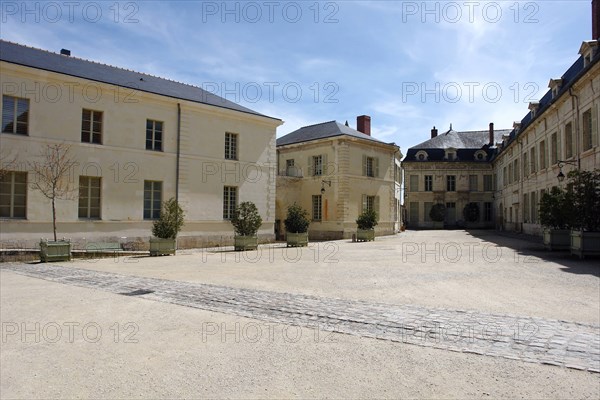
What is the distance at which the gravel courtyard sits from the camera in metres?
3.39

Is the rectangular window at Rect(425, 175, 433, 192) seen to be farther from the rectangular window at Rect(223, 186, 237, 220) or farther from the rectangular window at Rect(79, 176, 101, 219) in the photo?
the rectangular window at Rect(79, 176, 101, 219)

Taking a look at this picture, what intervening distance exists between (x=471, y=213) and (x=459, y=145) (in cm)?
789

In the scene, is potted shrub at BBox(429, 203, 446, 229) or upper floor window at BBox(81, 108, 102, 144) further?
potted shrub at BBox(429, 203, 446, 229)

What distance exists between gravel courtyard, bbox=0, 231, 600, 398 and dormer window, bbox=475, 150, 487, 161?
37.1 m

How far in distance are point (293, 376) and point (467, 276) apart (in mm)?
6583

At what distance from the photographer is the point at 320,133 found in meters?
27.0

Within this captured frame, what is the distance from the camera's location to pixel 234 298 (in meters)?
6.73

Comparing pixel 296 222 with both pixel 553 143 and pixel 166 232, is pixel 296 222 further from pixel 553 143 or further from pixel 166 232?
pixel 553 143

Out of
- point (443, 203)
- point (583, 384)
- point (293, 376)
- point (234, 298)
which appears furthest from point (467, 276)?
point (443, 203)

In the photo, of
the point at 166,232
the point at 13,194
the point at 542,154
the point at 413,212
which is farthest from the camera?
the point at 413,212

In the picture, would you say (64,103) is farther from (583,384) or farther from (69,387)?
(583,384)

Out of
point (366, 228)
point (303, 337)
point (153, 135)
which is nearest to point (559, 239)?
point (366, 228)

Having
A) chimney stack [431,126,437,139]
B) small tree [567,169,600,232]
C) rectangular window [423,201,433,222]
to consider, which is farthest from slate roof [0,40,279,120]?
chimney stack [431,126,437,139]

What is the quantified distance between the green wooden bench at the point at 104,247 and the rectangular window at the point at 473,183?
3686 centimetres
